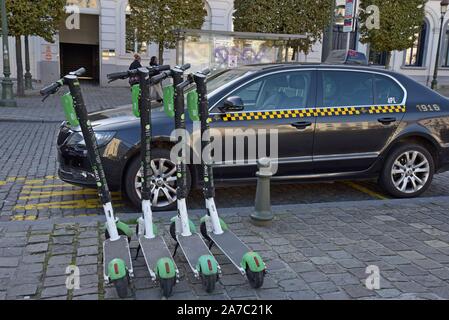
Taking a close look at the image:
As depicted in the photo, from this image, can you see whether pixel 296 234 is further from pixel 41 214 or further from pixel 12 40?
pixel 12 40

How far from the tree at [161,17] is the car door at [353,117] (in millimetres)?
11444

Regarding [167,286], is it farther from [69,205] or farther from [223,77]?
[223,77]

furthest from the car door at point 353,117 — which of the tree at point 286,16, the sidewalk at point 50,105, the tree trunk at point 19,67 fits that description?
the tree trunk at point 19,67

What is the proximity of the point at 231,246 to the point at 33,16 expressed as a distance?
13.3 m

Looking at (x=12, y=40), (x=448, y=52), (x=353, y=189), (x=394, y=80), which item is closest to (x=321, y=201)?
(x=353, y=189)

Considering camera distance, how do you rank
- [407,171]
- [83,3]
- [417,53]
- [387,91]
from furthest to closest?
[417,53], [83,3], [407,171], [387,91]

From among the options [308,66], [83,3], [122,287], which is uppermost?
[83,3]

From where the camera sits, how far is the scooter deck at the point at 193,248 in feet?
11.1

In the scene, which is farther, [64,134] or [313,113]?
[313,113]

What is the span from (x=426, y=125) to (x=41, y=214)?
15.4ft

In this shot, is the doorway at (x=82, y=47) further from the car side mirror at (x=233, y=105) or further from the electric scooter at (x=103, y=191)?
the electric scooter at (x=103, y=191)

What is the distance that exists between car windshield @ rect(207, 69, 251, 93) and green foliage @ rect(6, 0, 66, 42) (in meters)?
10.7

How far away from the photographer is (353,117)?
211 inches

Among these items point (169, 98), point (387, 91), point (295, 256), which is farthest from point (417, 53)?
point (169, 98)
